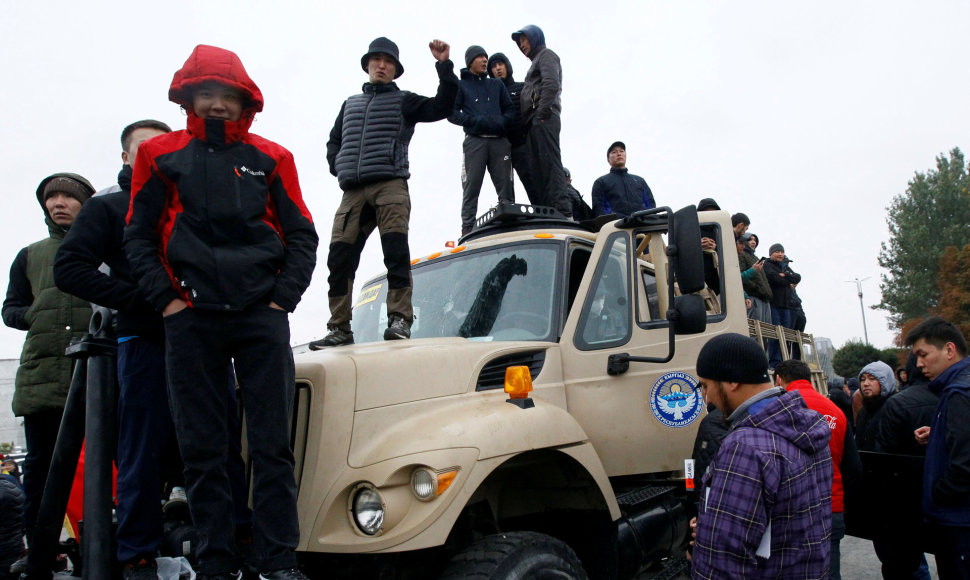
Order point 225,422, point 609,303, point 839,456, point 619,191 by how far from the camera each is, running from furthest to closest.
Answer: point 619,191, point 839,456, point 609,303, point 225,422

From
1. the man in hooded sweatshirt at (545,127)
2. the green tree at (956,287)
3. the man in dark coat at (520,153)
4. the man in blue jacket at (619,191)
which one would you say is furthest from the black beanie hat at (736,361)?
the green tree at (956,287)

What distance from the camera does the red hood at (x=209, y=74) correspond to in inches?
113

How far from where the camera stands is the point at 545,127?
273 inches

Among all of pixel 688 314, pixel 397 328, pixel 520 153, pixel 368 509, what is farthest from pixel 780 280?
pixel 368 509

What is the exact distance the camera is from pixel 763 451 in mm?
2648

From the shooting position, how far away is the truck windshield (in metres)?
4.36

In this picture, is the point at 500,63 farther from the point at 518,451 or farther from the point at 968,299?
the point at 968,299

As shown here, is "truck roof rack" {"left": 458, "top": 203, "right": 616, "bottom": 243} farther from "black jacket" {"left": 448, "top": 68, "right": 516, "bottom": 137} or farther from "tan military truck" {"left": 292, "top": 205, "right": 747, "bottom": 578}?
"black jacket" {"left": 448, "top": 68, "right": 516, "bottom": 137}

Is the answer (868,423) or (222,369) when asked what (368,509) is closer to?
(222,369)

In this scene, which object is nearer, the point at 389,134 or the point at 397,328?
the point at 397,328

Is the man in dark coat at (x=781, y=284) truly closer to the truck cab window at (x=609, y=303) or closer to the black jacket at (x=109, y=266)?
the truck cab window at (x=609, y=303)

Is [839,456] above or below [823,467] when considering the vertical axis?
below

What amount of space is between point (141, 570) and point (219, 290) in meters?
1.11

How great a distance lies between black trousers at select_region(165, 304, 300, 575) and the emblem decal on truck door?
248cm
